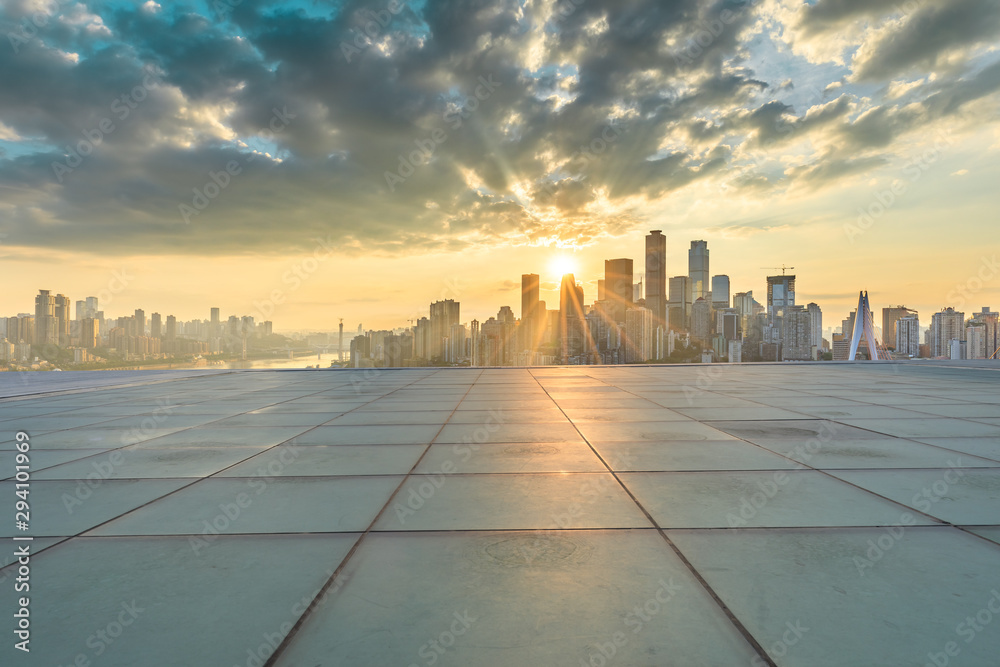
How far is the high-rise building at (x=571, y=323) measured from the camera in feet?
334

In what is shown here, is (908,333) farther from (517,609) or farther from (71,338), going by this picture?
(71,338)

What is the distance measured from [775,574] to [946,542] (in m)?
1.59

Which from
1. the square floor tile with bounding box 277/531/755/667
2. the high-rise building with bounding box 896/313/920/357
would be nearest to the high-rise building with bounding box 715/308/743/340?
the high-rise building with bounding box 896/313/920/357

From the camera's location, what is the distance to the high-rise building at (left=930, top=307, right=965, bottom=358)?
220 feet

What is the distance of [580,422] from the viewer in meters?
8.43

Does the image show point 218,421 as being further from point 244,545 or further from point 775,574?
point 775,574

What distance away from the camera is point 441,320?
8619cm

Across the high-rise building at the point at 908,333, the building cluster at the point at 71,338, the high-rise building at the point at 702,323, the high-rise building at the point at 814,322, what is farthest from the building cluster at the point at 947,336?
the building cluster at the point at 71,338

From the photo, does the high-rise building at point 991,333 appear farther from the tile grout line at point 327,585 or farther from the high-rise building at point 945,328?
the tile grout line at point 327,585

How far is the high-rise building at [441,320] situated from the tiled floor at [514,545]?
67259 mm

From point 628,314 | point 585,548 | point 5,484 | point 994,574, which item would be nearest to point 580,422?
point 585,548

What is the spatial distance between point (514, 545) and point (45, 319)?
58.1m

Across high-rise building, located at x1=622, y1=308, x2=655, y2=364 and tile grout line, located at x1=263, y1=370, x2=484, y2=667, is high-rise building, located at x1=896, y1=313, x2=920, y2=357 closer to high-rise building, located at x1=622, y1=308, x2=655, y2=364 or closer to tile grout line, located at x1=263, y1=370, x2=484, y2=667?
high-rise building, located at x1=622, y1=308, x2=655, y2=364

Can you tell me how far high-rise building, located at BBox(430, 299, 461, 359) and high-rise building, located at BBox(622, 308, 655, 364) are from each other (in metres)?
32.5
